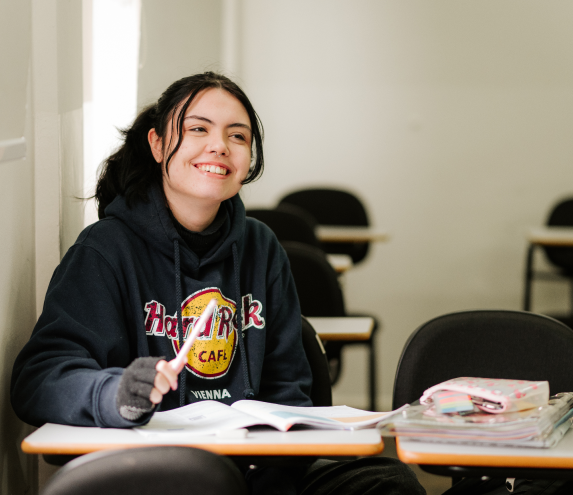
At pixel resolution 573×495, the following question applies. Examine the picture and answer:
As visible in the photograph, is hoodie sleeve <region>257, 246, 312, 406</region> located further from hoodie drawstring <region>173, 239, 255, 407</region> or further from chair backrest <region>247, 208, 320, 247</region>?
chair backrest <region>247, 208, 320, 247</region>

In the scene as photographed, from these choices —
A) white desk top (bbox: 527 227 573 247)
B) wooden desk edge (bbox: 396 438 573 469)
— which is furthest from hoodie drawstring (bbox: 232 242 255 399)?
white desk top (bbox: 527 227 573 247)

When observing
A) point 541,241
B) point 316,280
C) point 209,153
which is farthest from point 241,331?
point 541,241

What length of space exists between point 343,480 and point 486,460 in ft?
1.34

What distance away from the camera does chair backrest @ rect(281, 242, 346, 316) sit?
7.68ft

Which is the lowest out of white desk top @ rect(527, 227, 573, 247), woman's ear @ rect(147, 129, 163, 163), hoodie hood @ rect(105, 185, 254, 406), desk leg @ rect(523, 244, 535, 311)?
desk leg @ rect(523, 244, 535, 311)

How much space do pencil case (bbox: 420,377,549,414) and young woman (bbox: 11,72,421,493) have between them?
0.25m

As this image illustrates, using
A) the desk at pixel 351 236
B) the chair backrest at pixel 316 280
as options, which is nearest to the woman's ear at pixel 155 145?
→ the chair backrest at pixel 316 280

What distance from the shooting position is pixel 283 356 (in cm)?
150

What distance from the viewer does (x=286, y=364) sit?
58.7 inches

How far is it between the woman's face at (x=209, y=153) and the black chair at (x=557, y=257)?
301 centimetres

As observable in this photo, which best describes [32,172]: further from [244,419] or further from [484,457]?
[484,457]

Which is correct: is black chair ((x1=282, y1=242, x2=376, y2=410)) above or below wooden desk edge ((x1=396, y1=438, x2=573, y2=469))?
below

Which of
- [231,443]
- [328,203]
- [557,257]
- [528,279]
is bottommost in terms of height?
[528,279]

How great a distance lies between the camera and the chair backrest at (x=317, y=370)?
5.14ft
